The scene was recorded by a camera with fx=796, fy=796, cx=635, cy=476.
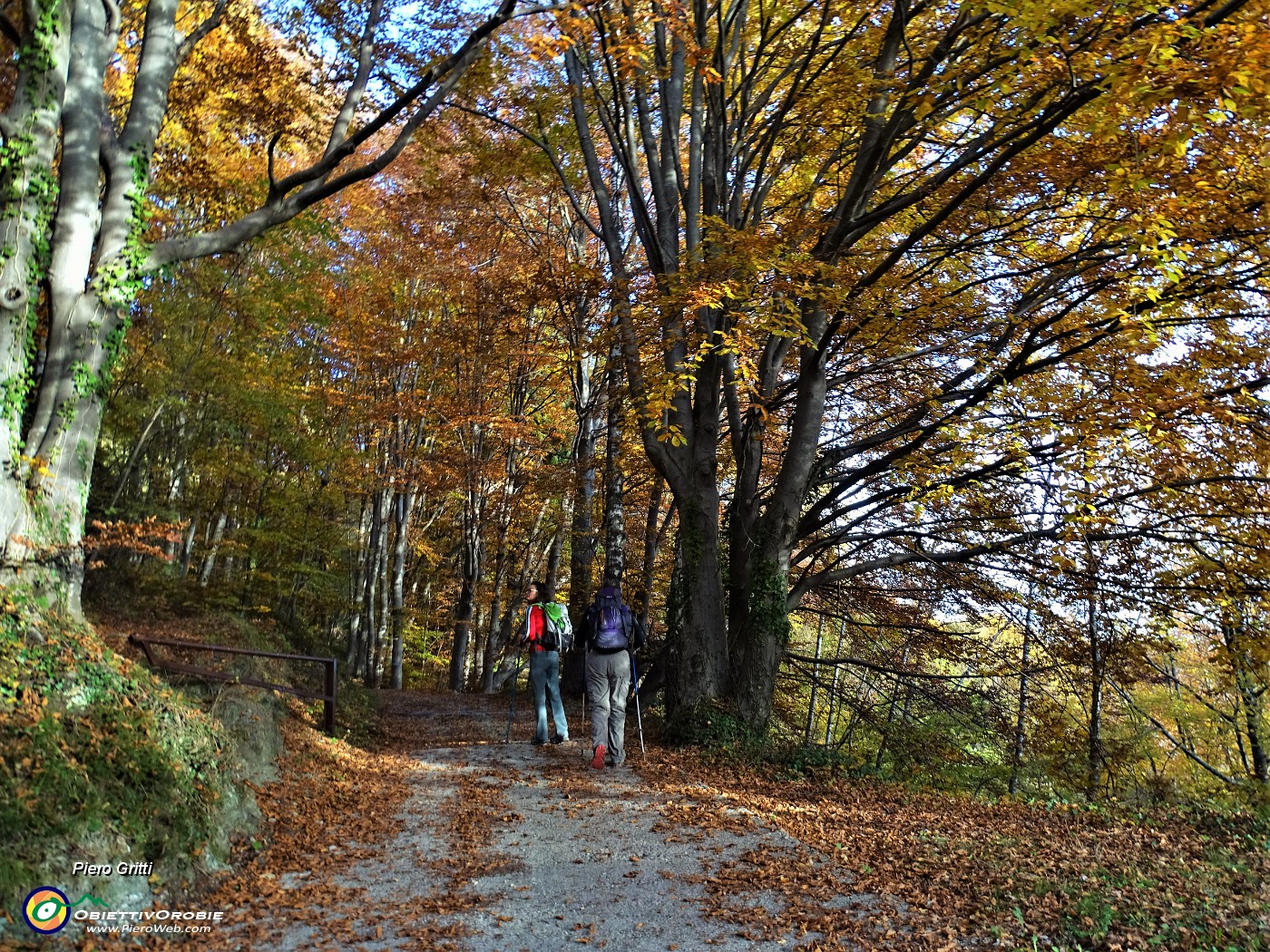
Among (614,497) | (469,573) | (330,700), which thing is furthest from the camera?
(469,573)

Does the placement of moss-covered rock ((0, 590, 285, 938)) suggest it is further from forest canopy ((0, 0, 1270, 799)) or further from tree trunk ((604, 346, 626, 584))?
tree trunk ((604, 346, 626, 584))

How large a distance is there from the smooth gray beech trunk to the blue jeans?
4.75 meters

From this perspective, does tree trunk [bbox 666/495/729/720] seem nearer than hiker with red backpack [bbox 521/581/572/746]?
No

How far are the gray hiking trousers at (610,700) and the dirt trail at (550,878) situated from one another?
570 mm

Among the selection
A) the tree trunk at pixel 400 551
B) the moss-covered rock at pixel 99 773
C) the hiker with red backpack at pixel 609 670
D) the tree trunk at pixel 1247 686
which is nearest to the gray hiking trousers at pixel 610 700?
the hiker with red backpack at pixel 609 670

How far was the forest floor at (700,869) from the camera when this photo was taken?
4.02 meters

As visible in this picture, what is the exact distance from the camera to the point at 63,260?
6.07 m

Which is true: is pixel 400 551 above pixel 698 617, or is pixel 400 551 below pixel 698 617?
above

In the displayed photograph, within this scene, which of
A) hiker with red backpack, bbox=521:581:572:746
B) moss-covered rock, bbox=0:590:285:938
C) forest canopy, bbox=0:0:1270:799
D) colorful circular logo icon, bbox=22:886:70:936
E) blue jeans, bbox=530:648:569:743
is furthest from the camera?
blue jeans, bbox=530:648:569:743

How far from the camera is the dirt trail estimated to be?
407 centimetres

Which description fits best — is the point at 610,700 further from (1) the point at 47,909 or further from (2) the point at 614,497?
(1) the point at 47,909

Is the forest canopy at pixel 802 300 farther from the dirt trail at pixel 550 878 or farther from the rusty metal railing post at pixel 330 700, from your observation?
the dirt trail at pixel 550 878

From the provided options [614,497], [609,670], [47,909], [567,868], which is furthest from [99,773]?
[614,497]

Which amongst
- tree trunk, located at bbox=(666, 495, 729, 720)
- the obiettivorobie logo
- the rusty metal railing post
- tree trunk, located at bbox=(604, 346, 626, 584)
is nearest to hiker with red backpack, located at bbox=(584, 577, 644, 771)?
tree trunk, located at bbox=(666, 495, 729, 720)
